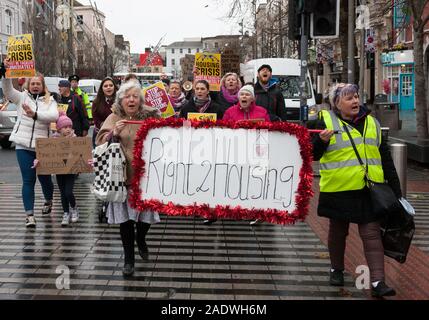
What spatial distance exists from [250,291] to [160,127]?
1702mm

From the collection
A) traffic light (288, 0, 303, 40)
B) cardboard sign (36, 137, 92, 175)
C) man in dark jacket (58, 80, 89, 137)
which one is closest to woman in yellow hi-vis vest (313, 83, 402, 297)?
cardboard sign (36, 137, 92, 175)

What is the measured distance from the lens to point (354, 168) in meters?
5.25

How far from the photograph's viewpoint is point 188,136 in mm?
5730

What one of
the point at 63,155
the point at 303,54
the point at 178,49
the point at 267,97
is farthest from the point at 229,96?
the point at 178,49

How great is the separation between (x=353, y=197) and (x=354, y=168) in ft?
0.83

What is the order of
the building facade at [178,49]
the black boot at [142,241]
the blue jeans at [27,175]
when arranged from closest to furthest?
the black boot at [142,241]
the blue jeans at [27,175]
the building facade at [178,49]

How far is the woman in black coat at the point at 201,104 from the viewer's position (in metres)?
8.23

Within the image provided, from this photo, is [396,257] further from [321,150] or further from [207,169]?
[207,169]

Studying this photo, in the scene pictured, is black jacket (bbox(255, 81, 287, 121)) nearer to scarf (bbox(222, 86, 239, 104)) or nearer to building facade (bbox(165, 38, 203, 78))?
scarf (bbox(222, 86, 239, 104))

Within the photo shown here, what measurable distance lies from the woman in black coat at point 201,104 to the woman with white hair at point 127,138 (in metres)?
2.29

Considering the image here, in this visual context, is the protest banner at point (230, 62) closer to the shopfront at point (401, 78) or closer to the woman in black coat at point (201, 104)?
the woman in black coat at point (201, 104)

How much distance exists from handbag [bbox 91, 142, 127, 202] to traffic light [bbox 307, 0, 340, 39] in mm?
5527

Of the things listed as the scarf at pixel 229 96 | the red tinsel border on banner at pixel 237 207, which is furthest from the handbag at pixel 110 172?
the scarf at pixel 229 96
